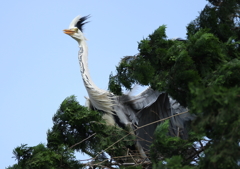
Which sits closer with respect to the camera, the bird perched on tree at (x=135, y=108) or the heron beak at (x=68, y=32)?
the bird perched on tree at (x=135, y=108)

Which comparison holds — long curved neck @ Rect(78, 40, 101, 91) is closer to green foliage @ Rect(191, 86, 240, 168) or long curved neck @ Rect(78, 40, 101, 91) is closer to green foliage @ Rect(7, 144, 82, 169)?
green foliage @ Rect(7, 144, 82, 169)

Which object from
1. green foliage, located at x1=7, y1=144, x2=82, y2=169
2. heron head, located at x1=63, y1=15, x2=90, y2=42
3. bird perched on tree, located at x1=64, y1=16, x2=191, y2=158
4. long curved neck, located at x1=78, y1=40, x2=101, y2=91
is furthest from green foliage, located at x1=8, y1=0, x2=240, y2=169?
heron head, located at x1=63, y1=15, x2=90, y2=42

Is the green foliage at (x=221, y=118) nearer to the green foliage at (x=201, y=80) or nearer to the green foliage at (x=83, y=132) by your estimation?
the green foliage at (x=201, y=80)

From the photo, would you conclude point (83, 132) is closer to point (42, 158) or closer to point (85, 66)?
point (42, 158)

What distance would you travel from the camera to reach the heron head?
21.3 feet

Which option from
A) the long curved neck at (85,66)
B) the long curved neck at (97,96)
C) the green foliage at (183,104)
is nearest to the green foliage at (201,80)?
the green foliage at (183,104)

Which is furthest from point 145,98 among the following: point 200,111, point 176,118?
point 200,111

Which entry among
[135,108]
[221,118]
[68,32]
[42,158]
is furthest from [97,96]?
[221,118]

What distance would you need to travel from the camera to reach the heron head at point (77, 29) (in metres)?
6.48

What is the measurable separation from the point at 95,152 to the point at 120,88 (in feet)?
2.39

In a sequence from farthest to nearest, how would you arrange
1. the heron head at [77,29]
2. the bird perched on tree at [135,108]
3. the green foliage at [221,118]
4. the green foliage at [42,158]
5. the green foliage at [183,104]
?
the heron head at [77,29], the bird perched on tree at [135,108], the green foliage at [42,158], the green foliage at [183,104], the green foliage at [221,118]

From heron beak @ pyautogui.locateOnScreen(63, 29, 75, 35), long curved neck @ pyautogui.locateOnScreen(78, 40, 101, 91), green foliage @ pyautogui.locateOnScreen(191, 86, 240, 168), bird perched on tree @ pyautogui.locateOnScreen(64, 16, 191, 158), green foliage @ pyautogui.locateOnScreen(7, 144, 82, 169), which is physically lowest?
green foliage @ pyautogui.locateOnScreen(191, 86, 240, 168)

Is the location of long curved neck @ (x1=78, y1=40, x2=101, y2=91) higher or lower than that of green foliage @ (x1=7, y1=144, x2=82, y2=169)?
higher

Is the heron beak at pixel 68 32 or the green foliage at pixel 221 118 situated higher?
the heron beak at pixel 68 32
